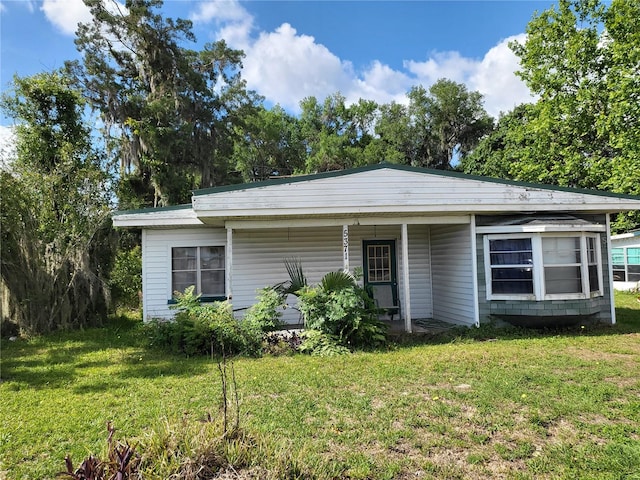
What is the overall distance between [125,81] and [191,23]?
4.52m

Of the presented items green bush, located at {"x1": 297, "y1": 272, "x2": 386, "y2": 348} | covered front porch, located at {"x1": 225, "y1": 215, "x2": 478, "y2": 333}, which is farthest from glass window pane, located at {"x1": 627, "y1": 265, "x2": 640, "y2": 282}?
green bush, located at {"x1": 297, "y1": 272, "x2": 386, "y2": 348}

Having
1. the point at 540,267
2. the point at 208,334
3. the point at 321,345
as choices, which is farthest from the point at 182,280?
the point at 540,267

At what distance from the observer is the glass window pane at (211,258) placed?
989cm

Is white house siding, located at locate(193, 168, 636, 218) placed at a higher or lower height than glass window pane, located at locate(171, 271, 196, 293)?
higher

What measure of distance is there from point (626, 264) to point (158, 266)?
19366 millimetres

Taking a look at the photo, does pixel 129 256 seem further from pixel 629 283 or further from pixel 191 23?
pixel 629 283

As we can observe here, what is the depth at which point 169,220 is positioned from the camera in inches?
371

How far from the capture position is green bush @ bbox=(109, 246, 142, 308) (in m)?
11.0

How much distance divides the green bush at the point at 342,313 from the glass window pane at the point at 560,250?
13.0 feet

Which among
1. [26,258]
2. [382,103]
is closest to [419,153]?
[382,103]

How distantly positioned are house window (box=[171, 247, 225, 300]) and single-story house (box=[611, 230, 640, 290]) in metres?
17.2

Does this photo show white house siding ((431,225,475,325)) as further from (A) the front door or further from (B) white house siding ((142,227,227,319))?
(B) white house siding ((142,227,227,319))

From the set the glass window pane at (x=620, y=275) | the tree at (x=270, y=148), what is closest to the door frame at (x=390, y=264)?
the glass window pane at (x=620, y=275)

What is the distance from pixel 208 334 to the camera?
7098 mm
